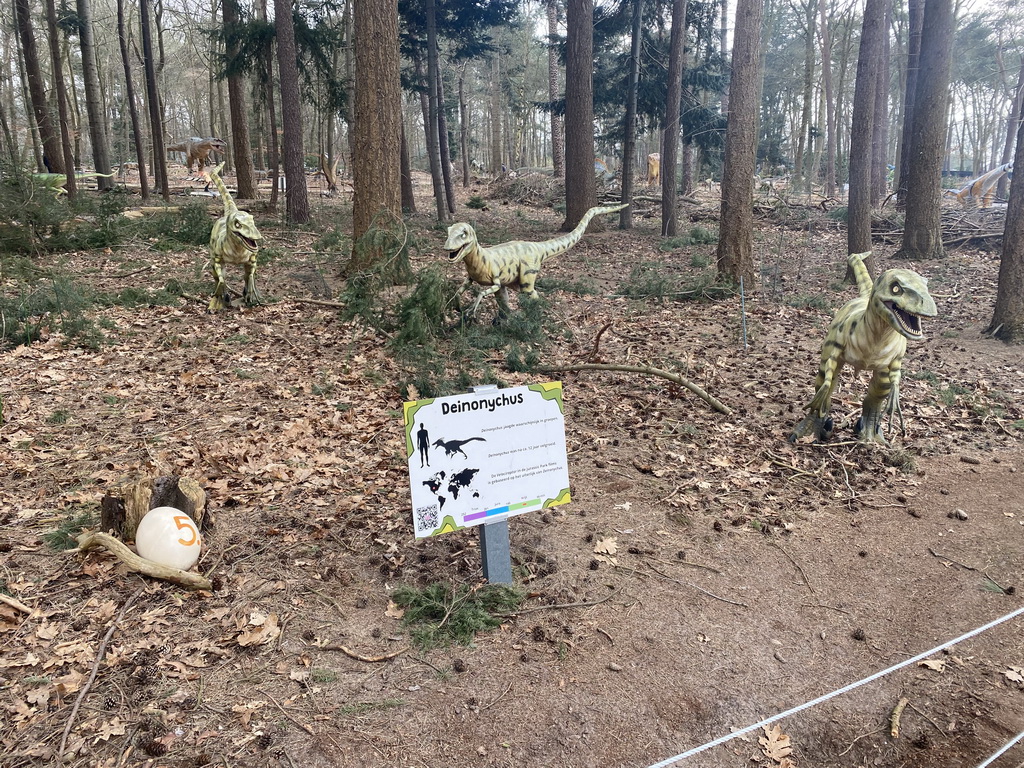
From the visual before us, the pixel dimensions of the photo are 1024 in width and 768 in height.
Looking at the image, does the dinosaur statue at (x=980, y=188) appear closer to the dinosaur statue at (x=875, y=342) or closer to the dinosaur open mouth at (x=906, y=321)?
the dinosaur statue at (x=875, y=342)

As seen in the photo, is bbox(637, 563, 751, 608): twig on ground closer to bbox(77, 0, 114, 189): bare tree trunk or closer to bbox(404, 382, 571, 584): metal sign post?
bbox(404, 382, 571, 584): metal sign post

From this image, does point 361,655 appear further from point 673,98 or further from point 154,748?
point 673,98

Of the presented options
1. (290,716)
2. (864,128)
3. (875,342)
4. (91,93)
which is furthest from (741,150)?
(91,93)

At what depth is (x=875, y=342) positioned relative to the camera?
4.94 m

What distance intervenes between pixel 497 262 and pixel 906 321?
4365mm

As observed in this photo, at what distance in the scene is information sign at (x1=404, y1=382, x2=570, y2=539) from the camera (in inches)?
128

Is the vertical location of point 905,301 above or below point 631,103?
below

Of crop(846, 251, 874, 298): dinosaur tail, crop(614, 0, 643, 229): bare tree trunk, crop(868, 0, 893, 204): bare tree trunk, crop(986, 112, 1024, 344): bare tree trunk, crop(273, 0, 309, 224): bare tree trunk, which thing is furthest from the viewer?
crop(868, 0, 893, 204): bare tree trunk

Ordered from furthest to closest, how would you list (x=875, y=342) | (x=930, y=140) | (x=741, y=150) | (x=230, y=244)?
(x=930, y=140)
(x=741, y=150)
(x=230, y=244)
(x=875, y=342)

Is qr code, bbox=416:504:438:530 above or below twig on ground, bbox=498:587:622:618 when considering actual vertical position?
above

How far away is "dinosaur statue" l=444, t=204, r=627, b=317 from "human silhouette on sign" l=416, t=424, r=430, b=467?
3.82 metres

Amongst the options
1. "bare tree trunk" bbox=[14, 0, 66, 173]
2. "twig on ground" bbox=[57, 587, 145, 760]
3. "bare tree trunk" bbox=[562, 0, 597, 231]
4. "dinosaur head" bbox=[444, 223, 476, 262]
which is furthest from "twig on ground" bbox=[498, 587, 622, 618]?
"bare tree trunk" bbox=[14, 0, 66, 173]

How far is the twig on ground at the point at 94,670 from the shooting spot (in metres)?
2.61

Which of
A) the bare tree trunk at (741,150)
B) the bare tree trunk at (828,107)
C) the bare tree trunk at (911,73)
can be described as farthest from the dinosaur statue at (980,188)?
the bare tree trunk at (741,150)
